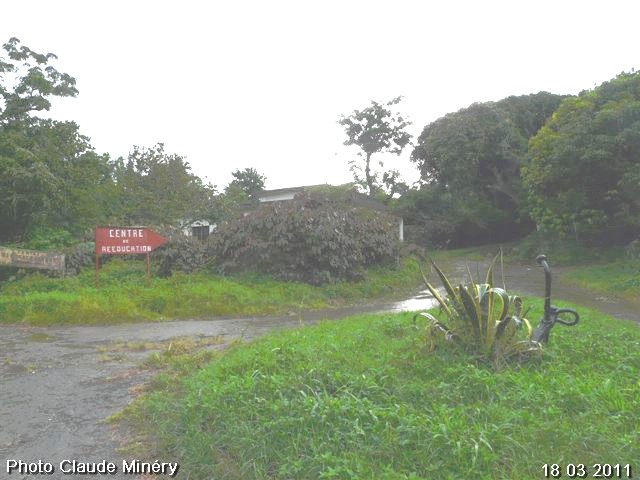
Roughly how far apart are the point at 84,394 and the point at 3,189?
12018mm

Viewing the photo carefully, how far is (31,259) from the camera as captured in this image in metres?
13.1

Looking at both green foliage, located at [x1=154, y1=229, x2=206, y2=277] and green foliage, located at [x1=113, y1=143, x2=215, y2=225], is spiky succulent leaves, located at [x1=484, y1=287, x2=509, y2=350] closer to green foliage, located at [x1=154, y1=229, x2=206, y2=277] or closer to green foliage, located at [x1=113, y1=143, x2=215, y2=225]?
green foliage, located at [x1=154, y1=229, x2=206, y2=277]

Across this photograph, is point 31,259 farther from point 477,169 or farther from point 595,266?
point 477,169

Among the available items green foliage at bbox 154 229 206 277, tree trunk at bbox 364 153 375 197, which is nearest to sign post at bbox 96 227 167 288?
green foliage at bbox 154 229 206 277

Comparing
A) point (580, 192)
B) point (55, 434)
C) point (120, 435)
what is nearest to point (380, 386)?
point (120, 435)

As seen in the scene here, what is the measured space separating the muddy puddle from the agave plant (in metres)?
0.57

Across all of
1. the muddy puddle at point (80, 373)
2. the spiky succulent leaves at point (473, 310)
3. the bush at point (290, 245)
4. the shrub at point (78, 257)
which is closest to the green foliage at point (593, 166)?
the muddy puddle at point (80, 373)

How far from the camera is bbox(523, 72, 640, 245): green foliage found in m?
18.1

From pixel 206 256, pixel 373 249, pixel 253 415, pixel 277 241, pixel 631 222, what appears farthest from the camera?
pixel 631 222

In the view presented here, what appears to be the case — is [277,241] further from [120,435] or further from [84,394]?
[120,435]

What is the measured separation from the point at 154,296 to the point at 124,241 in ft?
5.89

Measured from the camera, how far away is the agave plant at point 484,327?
5605mm

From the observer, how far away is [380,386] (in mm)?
4875

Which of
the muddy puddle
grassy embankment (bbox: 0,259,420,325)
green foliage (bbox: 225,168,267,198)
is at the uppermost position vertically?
green foliage (bbox: 225,168,267,198)
